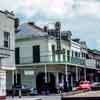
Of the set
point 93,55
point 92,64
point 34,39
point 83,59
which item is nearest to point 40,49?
point 34,39

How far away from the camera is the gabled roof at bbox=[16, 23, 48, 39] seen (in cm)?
5684

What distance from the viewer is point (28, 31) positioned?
58.8m

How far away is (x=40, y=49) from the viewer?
A: 56.0m

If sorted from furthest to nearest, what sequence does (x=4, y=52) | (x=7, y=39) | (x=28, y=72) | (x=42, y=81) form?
Answer: (x=42, y=81)
(x=28, y=72)
(x=7, y=39)
(x=4, y=52)

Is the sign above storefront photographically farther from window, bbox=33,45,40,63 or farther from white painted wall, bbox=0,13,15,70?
white painted wall, bbox=0,13,15,70

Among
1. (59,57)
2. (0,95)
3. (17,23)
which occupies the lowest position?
(0,95)

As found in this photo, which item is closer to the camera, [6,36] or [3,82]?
[3,82]

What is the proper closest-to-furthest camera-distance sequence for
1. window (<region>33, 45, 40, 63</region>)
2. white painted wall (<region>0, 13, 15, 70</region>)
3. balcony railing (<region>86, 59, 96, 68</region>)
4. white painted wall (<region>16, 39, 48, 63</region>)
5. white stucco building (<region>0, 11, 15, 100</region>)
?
white stucco building (<region>0, 11, 15, 100</region>) → white painted wall (<region>0, 13, 15, 70</region>) → white painted wall (<region>16, 39, 48, 63</region>) → window (<region>33, 45, 40, 63</region>) → balcony railing (<region>86, 59, 96, 68</region>)

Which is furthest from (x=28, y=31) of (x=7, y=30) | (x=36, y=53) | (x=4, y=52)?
(x=4, y=52)

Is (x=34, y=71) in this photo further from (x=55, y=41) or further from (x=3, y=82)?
(x=3, y=82)

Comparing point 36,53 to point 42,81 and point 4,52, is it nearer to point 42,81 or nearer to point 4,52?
point 42,81

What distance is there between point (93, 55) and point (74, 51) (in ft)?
44.2

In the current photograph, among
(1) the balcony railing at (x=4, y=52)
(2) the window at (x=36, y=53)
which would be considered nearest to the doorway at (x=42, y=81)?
(2) the window at (x=36, y=53)

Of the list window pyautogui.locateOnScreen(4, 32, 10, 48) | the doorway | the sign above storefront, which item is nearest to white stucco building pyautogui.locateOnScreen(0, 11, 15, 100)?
window pyautogui.locateOnScreen(4, 32, 10, 48)
